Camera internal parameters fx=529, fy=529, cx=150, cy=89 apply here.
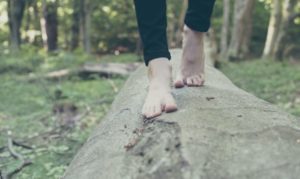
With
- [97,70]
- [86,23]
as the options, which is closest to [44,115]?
[97,70]

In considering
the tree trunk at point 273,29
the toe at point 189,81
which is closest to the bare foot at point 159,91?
the toe at point 189,81

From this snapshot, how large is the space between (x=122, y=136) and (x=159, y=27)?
0.62 m

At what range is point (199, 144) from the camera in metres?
1.83

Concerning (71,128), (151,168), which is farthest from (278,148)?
(71,128)

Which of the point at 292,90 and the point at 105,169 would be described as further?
the point at 292,90

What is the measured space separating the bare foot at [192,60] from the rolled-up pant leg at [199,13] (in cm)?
6

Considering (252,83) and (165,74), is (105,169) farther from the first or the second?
(252,83)

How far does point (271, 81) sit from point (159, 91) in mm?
4581

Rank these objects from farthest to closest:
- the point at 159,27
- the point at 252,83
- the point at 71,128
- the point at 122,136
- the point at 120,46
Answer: the point at 120,46, the point at 252,83, the point at 71,128, the point at 159,27, the point at 122,136

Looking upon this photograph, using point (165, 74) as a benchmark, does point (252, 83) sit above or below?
below

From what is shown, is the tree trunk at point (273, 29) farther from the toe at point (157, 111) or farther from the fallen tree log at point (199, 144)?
the toe at point (157, 111)

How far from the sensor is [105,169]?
6.12 ft

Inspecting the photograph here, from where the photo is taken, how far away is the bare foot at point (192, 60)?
2873mm

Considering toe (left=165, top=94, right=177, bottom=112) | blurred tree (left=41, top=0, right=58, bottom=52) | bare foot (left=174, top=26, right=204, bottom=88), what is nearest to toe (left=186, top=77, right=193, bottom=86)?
bare foot (left=174, top=26, right=204, bottom=88)
